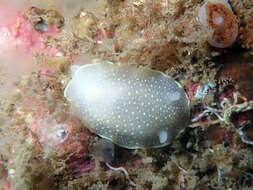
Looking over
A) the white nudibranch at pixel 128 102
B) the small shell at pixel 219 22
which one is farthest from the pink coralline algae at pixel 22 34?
the small shell at pixel 219 22

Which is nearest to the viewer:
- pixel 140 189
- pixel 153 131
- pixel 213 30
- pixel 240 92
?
pixel 213 30

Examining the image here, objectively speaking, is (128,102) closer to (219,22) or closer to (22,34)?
(219,22)

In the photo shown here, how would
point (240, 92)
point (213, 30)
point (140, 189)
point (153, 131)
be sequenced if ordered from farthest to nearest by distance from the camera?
point (140, 189)
point (153, 131)
point (240, 92)
point (213, 30)

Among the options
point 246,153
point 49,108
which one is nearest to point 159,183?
point 246,153

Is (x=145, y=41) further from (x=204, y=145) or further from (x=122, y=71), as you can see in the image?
(x=204, y=145)

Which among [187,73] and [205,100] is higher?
[187,73]

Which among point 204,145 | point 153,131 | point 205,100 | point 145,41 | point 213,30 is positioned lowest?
point 204,145

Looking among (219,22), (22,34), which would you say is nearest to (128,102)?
(219,22)

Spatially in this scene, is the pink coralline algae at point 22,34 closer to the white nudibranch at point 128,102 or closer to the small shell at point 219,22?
the white nudibranch at point 128,102
